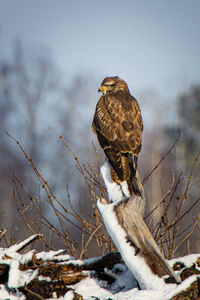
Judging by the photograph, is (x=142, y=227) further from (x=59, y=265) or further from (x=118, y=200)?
(x=59, y=265)

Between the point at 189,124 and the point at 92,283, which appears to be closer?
the point at 92,283

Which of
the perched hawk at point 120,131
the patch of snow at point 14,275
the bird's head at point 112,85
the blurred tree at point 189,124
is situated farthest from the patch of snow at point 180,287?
the blurred tree at point 189,124

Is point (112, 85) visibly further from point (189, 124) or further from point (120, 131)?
point (189, 124)

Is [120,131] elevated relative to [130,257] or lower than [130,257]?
elevated

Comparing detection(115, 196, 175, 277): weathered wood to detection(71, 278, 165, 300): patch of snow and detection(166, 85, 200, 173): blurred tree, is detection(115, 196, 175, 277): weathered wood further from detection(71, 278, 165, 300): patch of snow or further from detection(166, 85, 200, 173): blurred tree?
detection(166, 85, 200, 173): blurred tree

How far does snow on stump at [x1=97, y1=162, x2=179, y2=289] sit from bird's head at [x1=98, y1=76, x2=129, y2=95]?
7.17 feet

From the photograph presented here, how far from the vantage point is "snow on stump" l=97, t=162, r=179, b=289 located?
2.86 meters

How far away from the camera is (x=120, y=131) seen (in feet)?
14.5

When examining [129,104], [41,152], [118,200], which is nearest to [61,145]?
[41,152]

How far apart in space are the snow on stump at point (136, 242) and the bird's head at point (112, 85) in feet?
7.17

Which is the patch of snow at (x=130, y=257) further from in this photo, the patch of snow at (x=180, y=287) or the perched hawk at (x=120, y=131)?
the perched hawk at (x=120, y=131)

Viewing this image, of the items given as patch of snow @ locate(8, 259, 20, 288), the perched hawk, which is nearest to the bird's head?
the perched hawk

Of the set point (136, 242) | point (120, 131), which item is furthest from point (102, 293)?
point (120, 131)

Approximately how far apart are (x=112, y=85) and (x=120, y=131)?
3.70ft
